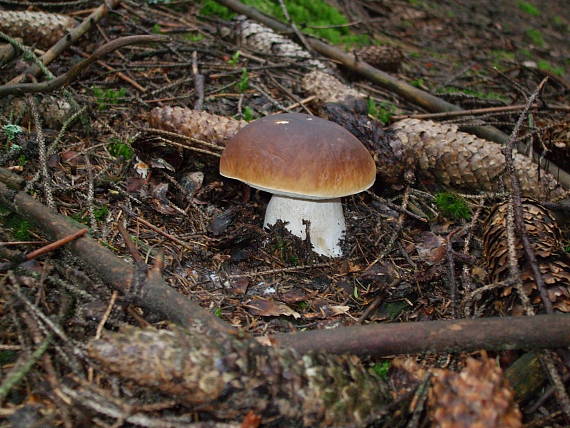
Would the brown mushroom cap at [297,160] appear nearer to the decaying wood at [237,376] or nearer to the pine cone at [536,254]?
the pine cone at [536,254]

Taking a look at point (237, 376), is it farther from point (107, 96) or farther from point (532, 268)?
point (107, 96)

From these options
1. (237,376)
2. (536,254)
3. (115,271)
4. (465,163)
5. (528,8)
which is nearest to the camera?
(237,376)

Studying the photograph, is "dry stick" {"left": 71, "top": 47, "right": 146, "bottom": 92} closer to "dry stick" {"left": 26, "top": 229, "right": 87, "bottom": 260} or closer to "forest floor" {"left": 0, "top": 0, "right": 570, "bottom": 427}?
"forest floor" {"left": 0, "top": 0, "right": 570, "bottom": 427}

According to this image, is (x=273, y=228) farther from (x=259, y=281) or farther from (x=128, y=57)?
(x=128, y=57)

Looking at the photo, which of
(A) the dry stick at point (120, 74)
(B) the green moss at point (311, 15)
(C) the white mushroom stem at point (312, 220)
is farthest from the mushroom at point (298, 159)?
(B) the green moss at point (311, 15)

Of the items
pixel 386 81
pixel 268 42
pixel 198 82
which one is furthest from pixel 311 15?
pixel 198 82
